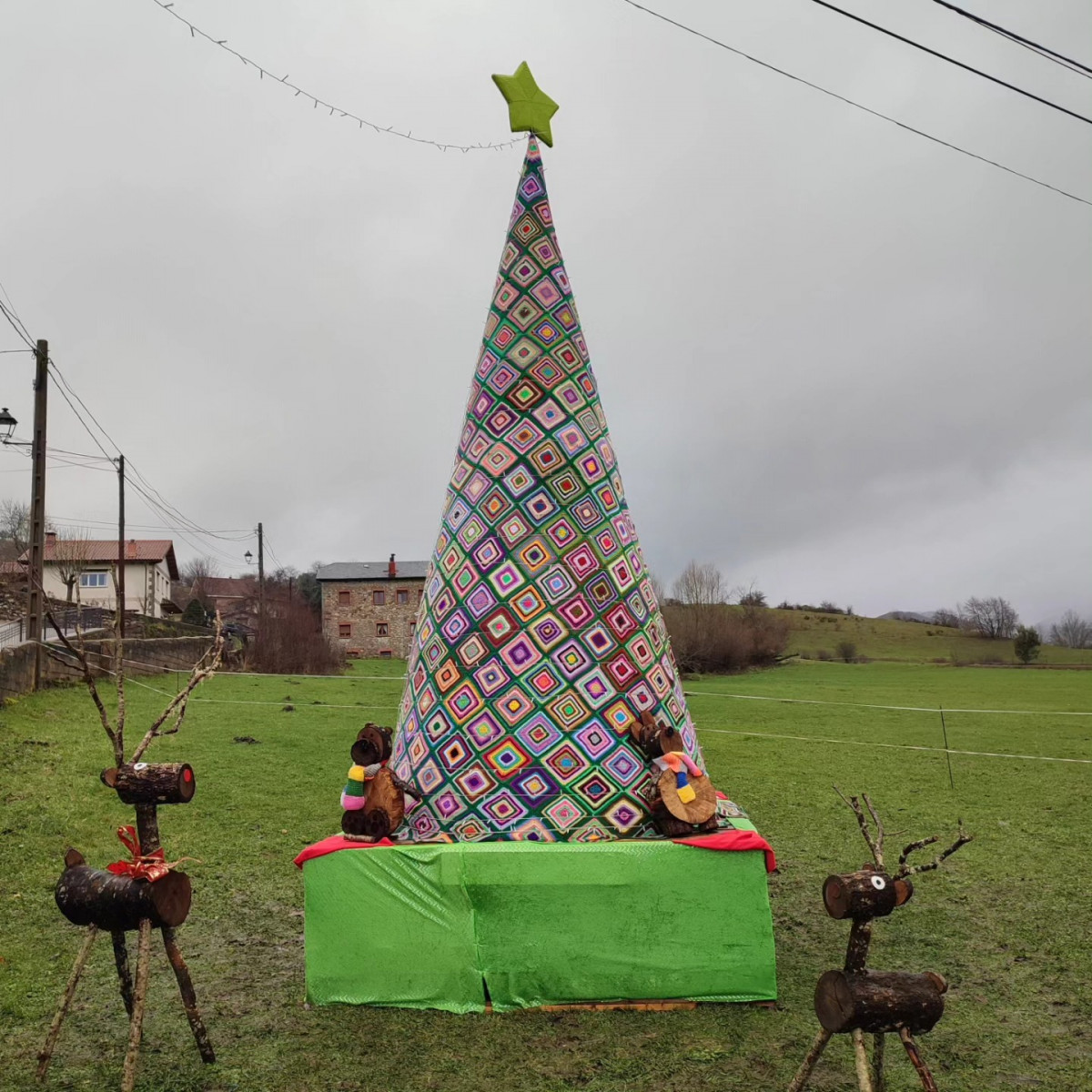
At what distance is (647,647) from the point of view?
15.4 feet

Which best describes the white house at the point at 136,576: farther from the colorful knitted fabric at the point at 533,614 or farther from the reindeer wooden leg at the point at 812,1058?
the reindeer wooden leg at the point at 812,1058

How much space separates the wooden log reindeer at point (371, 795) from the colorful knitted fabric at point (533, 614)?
0.13 m

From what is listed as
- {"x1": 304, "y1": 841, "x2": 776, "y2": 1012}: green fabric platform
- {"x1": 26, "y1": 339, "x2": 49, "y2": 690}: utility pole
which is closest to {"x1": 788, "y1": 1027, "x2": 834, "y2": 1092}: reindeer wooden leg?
{"x1": 304, "y1": 841, "x2": 776, "y2": 1012}: green fabric platform

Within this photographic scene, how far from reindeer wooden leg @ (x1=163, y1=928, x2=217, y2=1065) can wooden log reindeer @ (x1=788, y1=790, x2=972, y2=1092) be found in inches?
91.8

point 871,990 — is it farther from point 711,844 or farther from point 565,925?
point 565,925

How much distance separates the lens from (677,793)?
4.18 metres

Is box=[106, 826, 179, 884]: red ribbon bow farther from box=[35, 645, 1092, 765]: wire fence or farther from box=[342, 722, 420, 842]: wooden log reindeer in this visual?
box=[35, 645, 1092, 765]: wire fence

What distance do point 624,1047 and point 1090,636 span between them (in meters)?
67.1

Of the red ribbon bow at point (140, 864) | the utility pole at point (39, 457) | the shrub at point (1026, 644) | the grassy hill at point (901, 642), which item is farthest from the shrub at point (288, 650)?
the shrub at point (1026, 644)

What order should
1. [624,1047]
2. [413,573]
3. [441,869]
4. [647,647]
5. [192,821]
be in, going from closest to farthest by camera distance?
[624,1047], [441,869], [647,647], [192,821], [413,573]

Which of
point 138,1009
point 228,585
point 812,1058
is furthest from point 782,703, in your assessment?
point 228,585

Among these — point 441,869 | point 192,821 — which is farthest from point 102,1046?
point 192,821

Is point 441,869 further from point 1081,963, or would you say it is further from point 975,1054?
point 1081,963

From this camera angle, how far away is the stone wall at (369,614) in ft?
148
